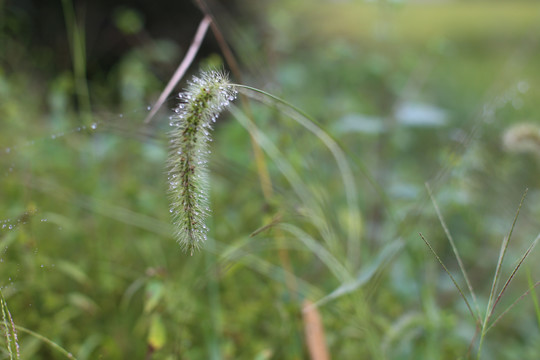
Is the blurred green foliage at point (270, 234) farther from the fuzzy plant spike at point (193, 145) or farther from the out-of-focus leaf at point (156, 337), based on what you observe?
the fuzzy plant spike at point (193, 145)

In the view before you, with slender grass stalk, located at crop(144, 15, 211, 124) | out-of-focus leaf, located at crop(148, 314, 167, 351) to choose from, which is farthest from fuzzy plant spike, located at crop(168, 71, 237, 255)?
out-of-focus leaf, located at crop(148, 314, 167, 351)

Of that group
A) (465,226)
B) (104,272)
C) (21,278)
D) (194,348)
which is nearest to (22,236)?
(21,278)

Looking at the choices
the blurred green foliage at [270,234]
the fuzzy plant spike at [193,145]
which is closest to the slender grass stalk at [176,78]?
the blurred green foliage at [270,234]

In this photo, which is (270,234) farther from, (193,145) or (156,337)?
(193,145)

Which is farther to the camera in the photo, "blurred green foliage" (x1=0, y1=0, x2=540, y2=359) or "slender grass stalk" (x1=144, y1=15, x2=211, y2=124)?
"blurred green foliage" (x1=0, y1=0, x2=540, y2=359)

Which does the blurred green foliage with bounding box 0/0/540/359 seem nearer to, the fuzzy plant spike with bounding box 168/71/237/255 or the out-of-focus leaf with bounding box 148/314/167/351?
the out-of-focus leaf with bounding box 148/314/167/351

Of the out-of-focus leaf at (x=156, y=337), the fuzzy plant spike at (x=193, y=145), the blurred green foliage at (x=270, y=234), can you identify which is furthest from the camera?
the blurred green foliage at (x=270, y=234)

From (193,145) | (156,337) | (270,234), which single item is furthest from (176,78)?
(270,234)

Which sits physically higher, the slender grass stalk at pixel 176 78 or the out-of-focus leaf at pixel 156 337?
the slender grass stalk at pixel 176 78

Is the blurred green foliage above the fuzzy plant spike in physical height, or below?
above
